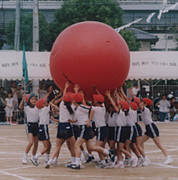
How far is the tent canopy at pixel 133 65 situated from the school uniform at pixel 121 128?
9.04 meters

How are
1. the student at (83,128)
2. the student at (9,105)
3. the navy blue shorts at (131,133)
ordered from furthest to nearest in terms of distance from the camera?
1. the student at (9,105)
2. the navy blue shorts at (131,133)
3. the student at (83,128)

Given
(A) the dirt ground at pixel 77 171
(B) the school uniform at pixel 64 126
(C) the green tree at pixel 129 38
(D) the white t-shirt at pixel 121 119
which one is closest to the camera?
(A) the dirt ground at pixel 77 171

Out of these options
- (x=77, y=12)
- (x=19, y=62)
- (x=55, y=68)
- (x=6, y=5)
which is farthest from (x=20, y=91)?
(x=6, y=5)

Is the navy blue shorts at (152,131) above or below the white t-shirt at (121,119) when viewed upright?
below

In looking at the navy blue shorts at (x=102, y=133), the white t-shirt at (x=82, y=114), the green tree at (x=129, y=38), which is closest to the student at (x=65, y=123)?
the white t-shirt at (x=82, y=114)

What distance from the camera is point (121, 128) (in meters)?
A: 10.5

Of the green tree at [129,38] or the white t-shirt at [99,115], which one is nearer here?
the white t-shirt at [99,115]

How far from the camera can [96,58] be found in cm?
990

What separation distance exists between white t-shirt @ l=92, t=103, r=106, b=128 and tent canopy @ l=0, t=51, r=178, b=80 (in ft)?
30.2

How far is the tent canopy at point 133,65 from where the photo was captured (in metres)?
19.5

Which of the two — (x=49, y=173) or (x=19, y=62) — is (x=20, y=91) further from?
(x=49, y=173)

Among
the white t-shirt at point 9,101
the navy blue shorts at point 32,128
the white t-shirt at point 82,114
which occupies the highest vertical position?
the white t-shirt at point 82,114

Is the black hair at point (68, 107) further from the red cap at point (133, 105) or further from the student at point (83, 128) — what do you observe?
the red cap at point (133, 105)

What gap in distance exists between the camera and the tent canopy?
1947 cm
